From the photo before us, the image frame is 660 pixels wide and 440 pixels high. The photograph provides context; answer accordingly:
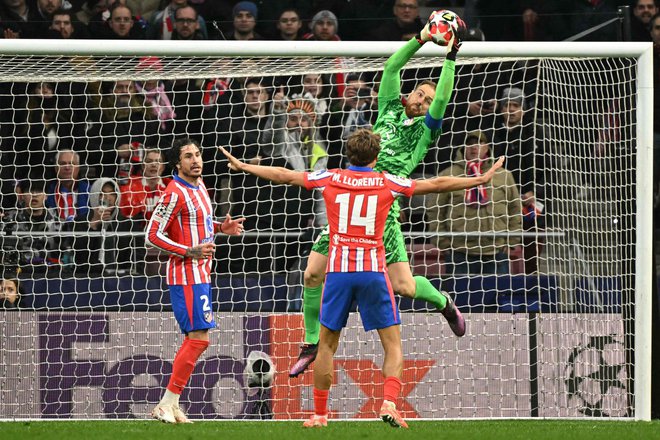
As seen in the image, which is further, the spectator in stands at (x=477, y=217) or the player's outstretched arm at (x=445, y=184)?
the spectator in stands at (x=477, y=217)

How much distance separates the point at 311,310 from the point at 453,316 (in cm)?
116

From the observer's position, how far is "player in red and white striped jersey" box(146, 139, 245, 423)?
8.21 m

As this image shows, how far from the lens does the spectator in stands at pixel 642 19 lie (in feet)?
42.2

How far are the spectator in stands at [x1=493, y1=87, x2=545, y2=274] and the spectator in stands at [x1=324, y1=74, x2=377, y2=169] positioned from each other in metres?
1.24

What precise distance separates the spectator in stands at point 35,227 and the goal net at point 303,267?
0.02m

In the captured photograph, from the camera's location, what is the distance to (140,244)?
1112cm

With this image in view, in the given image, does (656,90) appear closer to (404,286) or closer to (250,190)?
(250,190)

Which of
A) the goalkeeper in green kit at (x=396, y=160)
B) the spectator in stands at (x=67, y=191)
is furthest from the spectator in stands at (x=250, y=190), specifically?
the goalkeeper in green kit at (x=396, y=160)

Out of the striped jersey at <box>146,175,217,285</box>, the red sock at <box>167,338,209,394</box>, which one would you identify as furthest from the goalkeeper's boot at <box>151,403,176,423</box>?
the striped jersey at <box>146,175,217,285</box>

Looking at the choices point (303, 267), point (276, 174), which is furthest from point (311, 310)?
point (303, 267)

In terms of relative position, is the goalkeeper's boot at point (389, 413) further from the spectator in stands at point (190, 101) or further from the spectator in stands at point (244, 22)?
the spectator in stands at point (244, 22)

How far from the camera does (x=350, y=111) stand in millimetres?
10633

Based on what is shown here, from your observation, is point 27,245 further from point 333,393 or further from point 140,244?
point 333,393

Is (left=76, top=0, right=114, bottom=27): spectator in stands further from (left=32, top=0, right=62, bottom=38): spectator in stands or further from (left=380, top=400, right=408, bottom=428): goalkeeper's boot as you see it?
(left=380, top=400, right=408, bottom=428): goalkeeper's boot
